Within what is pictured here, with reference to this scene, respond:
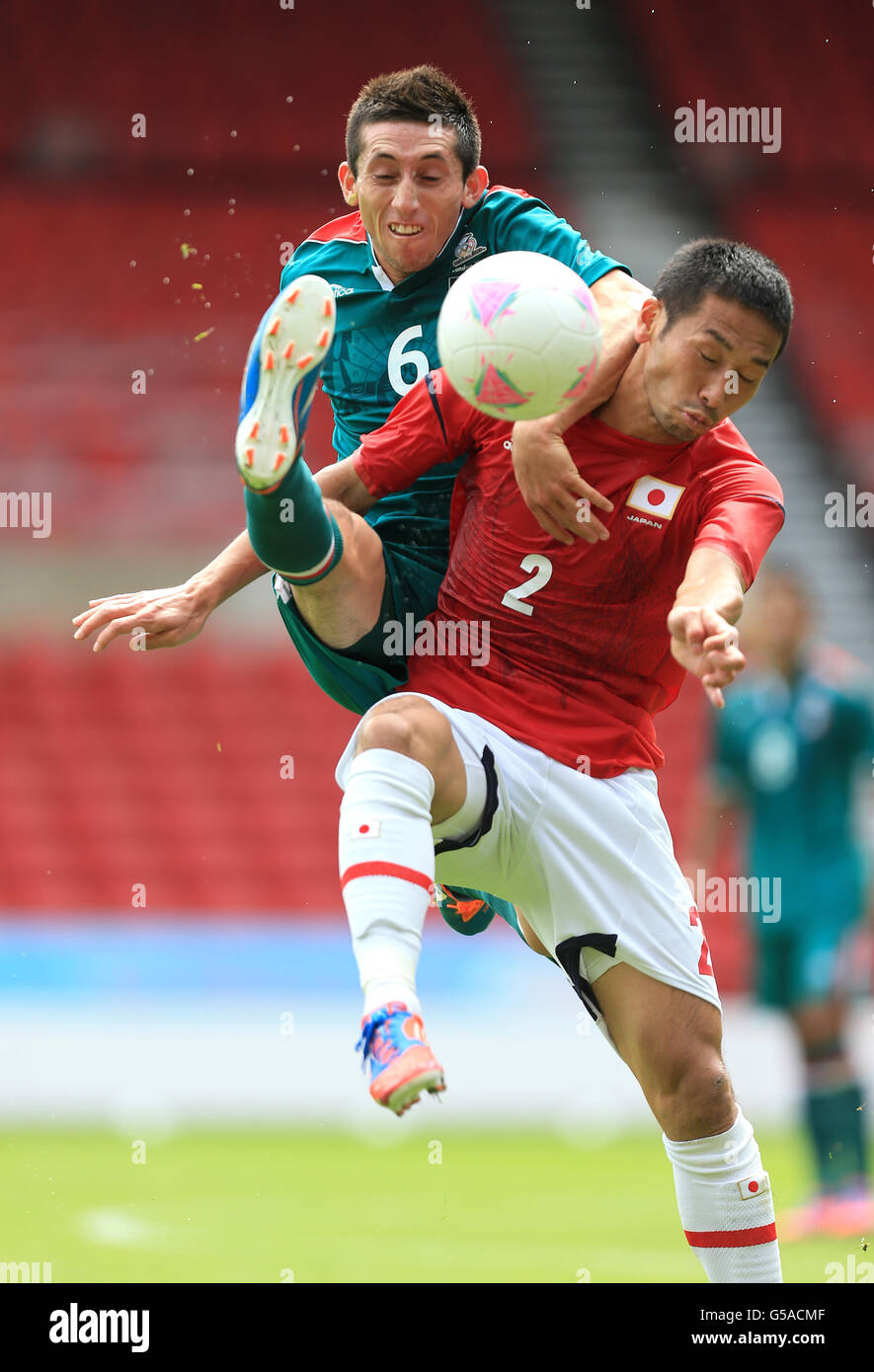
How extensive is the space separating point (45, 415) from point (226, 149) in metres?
3.12

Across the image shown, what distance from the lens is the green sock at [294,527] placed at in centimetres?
385

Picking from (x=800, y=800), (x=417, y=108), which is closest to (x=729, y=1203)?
(x=417, y=108)

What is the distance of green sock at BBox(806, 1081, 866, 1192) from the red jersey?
12.3 ft

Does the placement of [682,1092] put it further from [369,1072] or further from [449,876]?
[369,1072]

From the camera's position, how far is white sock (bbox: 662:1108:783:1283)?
4309 millimetres

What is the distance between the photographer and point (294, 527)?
3.90 metres

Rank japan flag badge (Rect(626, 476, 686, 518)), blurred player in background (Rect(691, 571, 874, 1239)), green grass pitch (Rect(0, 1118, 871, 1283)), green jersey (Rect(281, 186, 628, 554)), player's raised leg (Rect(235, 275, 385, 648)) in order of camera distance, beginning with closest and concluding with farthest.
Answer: player's raised leg (Rect(235, 275, 385, 648))
japan flag badge (Rect(626, 476, 686, 518))
green jersey (Rect(281, 186, 628, 554))
green grass pitch (Rect(0, 1118, 871, 1283))
blurred player in background (Rect(691, 571, 874, 1239))

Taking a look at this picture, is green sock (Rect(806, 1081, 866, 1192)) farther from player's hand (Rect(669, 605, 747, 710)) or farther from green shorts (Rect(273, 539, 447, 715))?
player's hand (Rect(669, 605, 747, 710))

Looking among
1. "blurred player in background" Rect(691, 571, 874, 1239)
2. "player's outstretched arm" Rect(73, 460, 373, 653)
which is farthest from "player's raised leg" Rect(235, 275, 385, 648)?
"blurred player in background" Rect(691, 571, 874, 1239)

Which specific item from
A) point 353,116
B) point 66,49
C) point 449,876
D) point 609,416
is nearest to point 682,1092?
point 449,876

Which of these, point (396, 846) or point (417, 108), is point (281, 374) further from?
point (396, 846)

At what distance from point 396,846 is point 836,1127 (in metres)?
4.50

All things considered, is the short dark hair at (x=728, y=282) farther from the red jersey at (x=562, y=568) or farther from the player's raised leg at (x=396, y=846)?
the player's raised leg at (x=396, y=846)

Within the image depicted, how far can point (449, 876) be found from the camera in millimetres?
4371
